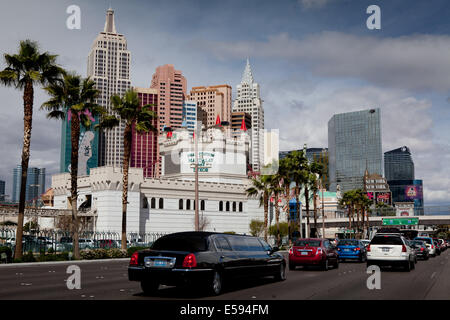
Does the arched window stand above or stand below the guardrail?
above

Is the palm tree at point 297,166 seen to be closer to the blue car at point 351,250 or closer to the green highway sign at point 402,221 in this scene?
the blue car at point 351,250

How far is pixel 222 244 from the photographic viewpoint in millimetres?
13867

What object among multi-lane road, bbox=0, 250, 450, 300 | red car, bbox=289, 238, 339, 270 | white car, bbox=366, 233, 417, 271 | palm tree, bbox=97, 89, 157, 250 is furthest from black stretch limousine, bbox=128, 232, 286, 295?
palm tree, bbox=97, 89, 157, 250

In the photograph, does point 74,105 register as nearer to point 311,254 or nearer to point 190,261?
point 311,254

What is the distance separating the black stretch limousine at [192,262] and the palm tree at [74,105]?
73.0ft

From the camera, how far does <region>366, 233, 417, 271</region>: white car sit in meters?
22.2

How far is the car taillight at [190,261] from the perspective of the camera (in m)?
12.2

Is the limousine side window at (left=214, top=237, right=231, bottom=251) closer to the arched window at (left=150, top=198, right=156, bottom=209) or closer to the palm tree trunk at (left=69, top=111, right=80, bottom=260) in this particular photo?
the palm tree trunk at (left=69, top=111, right=80, bottom=260)

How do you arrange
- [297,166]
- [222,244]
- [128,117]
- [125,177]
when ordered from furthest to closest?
[297,166] < [128,117] < [125,177] < [222,244]

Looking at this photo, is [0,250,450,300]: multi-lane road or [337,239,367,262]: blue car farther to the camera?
[337,239,367,262]: blue car

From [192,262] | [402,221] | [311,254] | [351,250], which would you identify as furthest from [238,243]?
[402,221]

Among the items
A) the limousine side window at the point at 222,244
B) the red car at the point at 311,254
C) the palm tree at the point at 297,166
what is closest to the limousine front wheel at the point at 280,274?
the limousine side window at the point at 222,244

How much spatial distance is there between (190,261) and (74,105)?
2572cm

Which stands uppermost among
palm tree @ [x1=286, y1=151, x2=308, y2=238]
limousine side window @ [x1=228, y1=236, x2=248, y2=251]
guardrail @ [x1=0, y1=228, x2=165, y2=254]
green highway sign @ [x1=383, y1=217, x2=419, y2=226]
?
palm tree @ [x1=286, y1=151, x2=308, y2=238]
